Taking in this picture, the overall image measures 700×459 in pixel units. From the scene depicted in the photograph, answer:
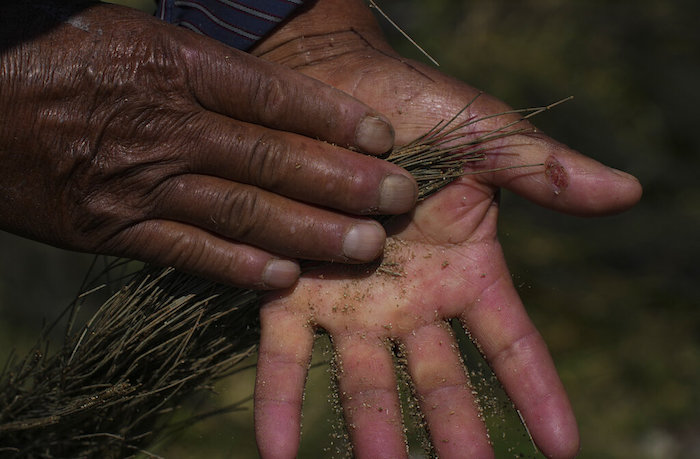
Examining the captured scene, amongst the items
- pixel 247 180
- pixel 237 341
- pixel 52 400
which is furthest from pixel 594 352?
pixel 52 400

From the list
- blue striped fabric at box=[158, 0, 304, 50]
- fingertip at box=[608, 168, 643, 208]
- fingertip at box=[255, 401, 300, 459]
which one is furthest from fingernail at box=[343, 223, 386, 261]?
blue striped fabric at box=[158, 0, 304, 50]

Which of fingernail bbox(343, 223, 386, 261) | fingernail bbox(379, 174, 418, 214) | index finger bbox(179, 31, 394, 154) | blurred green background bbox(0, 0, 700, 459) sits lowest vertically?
blurred green background bbox(0, 0, 700, 459)

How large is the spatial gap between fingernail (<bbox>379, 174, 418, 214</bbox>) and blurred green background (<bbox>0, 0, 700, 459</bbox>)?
68 cm

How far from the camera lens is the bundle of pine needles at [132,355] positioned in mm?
1682

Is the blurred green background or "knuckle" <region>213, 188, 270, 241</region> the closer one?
"knuckle" <region>213, 188, 270, 241</region>

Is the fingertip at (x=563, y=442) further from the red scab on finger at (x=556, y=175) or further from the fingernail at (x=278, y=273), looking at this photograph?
the fingernail at (x=278, y=273)

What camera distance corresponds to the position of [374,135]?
1651 mm

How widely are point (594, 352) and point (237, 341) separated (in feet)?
6.70

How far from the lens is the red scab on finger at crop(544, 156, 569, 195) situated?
165 centimetres

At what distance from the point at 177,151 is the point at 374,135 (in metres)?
0.54

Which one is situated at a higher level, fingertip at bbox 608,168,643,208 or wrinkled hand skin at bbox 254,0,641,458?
fingertip at bbox 608,168,643,208

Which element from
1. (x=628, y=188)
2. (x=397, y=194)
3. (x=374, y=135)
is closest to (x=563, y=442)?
(x=628, y=188)

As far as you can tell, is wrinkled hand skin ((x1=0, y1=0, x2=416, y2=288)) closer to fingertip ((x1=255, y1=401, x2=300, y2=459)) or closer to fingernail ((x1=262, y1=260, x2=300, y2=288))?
fingernail ((x1=262, y1=260, x2=300, y2=288))

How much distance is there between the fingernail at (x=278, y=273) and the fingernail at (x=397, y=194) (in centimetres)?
32
